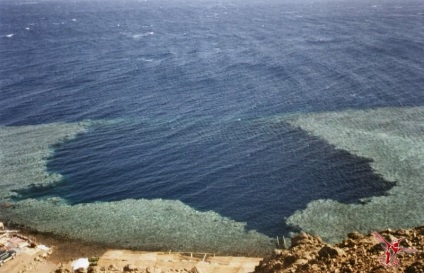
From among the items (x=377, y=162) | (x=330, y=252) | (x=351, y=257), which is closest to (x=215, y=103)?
(x=377, y=162)

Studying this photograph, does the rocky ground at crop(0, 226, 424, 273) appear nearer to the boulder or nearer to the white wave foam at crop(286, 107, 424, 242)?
the boulder

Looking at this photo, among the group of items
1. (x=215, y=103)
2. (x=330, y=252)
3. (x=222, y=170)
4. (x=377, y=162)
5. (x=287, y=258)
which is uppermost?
(x=330, y=252)

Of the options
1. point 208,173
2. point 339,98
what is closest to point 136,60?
point 339,98

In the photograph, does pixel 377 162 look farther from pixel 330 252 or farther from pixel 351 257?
pixel 351 257

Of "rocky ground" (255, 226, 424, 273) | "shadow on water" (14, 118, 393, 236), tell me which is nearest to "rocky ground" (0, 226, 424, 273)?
"rocky ground" (255, 226, 424, 273)

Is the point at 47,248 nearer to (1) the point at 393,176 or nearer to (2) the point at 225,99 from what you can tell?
(1) the point at 393,176

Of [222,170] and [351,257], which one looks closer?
[351,257]
